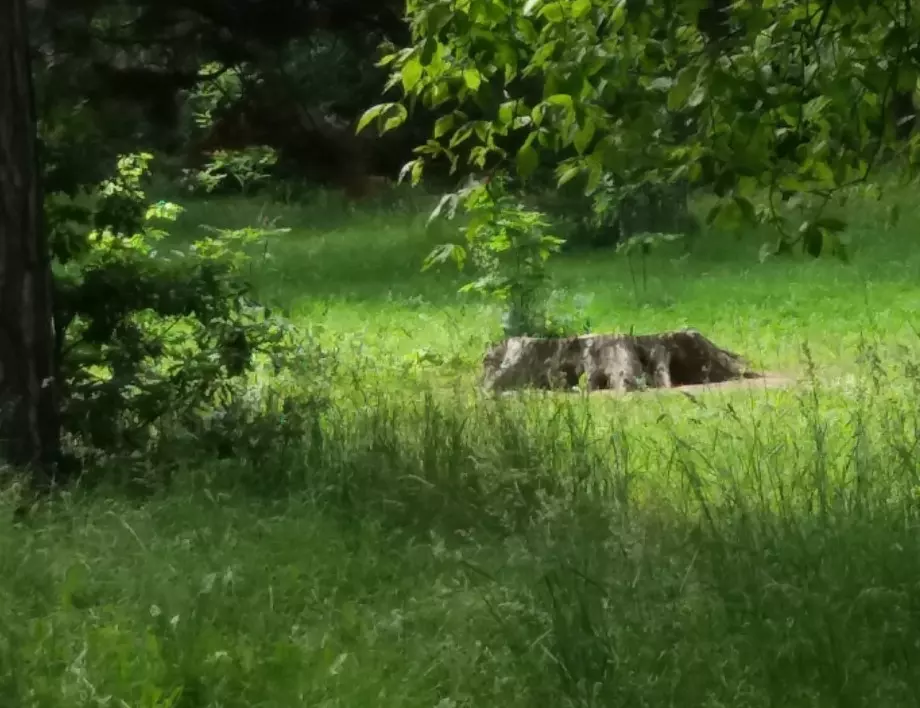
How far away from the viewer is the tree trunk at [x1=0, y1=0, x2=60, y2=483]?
533 centimetres

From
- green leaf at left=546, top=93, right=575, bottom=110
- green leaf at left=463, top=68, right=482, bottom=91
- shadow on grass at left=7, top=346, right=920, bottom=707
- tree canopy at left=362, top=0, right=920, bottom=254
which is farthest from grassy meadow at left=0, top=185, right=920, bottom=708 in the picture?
green leaf at left=463, top=68, right=482, bottom=91

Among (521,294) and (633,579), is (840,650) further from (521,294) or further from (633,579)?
(521,294)

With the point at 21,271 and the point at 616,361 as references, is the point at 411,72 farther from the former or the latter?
the point at 616,361

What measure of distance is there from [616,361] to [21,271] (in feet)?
17.3

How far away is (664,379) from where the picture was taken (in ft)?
31.9

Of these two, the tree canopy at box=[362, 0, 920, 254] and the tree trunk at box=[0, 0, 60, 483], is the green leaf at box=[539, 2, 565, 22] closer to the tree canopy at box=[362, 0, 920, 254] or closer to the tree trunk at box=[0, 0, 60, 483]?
the tree canopy at box=[362, 0, 920, 254]

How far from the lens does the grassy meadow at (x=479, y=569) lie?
323 cm

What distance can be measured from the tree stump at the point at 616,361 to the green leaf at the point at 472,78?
196 inches

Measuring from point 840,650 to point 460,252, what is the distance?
1.90 metres

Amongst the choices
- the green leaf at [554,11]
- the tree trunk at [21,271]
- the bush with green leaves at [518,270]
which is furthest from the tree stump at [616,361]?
the green leaf at [554,11]

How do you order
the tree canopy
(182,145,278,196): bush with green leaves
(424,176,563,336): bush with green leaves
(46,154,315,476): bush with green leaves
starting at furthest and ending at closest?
1. (182,145,278,196): bush with green leaves
2. (424,176,563,336): bush with green leaves
3. (46,154,315,476): bush with green leaves
4. the tree canopy

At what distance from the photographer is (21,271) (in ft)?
17.6

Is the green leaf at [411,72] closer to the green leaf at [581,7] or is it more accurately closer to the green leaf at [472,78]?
the green leaf at [472,78]

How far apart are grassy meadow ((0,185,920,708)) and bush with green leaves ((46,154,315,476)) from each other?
37 centimetres
